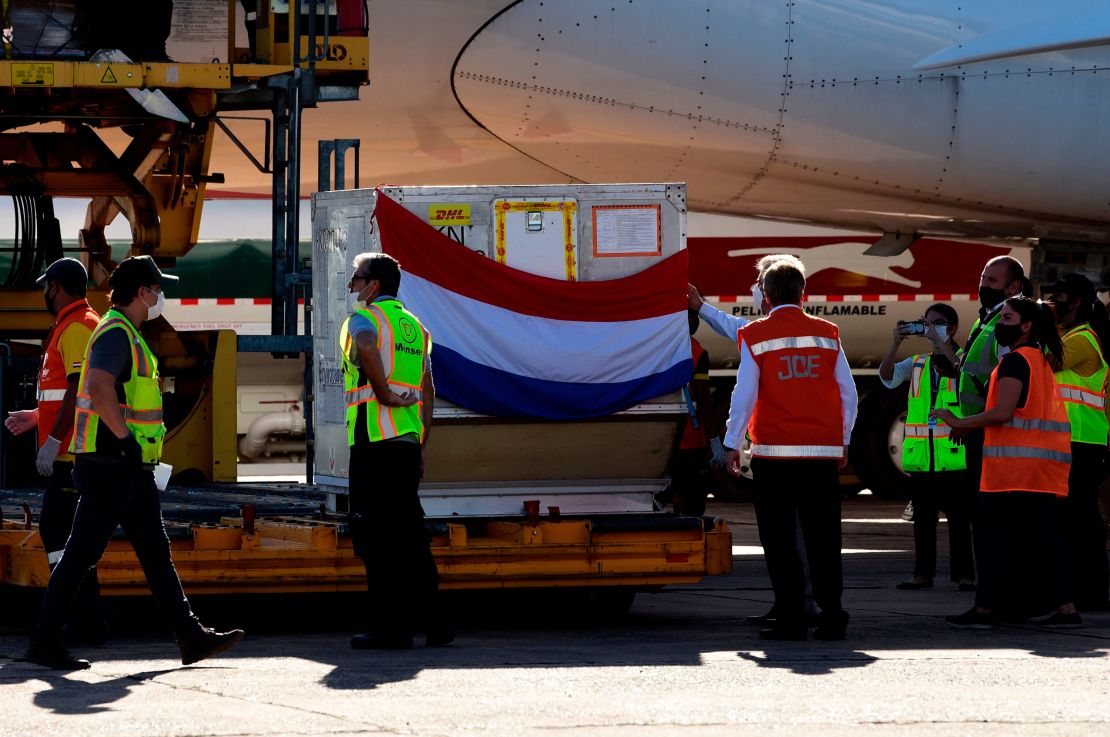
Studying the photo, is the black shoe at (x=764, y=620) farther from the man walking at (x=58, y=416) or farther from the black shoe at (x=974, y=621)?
the man walking at (x=58, y=416)

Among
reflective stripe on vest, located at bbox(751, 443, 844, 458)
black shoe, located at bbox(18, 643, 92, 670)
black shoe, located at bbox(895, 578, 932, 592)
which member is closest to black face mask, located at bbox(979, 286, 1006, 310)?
reflective stripe on vest, located at bbox(751, 443, 844, 458)

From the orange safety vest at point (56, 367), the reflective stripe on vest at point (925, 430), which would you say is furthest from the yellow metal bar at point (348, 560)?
the reflective stripe on vest at point (925, 430)

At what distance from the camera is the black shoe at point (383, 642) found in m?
6.87

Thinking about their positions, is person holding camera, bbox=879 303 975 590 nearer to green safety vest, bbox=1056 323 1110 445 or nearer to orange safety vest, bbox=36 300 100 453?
green safety vest, bbox=1056 323 1110 445

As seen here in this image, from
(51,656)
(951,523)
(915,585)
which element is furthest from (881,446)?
(51,656)

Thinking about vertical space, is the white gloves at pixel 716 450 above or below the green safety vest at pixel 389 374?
below

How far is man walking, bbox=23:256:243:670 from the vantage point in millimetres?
6281

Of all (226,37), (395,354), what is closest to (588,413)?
(395,354)

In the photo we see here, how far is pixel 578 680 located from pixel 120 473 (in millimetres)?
1808

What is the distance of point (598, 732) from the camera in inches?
198

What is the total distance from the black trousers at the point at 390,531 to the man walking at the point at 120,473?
61 cm

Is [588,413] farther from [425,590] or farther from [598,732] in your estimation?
[598,732]

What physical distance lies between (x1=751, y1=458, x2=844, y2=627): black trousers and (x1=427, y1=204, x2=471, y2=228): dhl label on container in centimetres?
172

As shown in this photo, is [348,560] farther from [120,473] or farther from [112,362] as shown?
[112,362]
